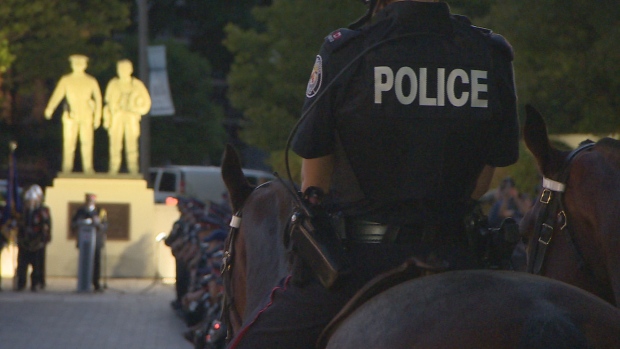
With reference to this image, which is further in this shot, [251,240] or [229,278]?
[229,278]

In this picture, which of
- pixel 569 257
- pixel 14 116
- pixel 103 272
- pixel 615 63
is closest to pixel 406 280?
pixel 569 257

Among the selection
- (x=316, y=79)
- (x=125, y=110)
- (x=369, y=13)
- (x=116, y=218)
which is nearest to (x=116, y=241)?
(x=116, y=218)

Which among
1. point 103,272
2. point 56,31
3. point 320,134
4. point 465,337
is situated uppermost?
point 56,31

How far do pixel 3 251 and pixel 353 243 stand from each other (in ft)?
69.8

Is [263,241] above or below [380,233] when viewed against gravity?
below

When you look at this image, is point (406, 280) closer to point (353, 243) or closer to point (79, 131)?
point (353, 243)

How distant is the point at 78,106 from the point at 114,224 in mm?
2461

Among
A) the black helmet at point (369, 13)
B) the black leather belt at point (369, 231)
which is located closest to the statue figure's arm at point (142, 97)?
the black helmet at point (369, 13)

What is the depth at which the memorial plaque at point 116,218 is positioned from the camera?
2356cm

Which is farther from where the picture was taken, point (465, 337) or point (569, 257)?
point (569, 257)

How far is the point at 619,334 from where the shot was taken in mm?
2740

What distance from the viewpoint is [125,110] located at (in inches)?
943

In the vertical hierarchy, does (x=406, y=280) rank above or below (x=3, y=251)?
above

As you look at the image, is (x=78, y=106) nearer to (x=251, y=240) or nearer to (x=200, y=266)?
(x=200, y=266)
